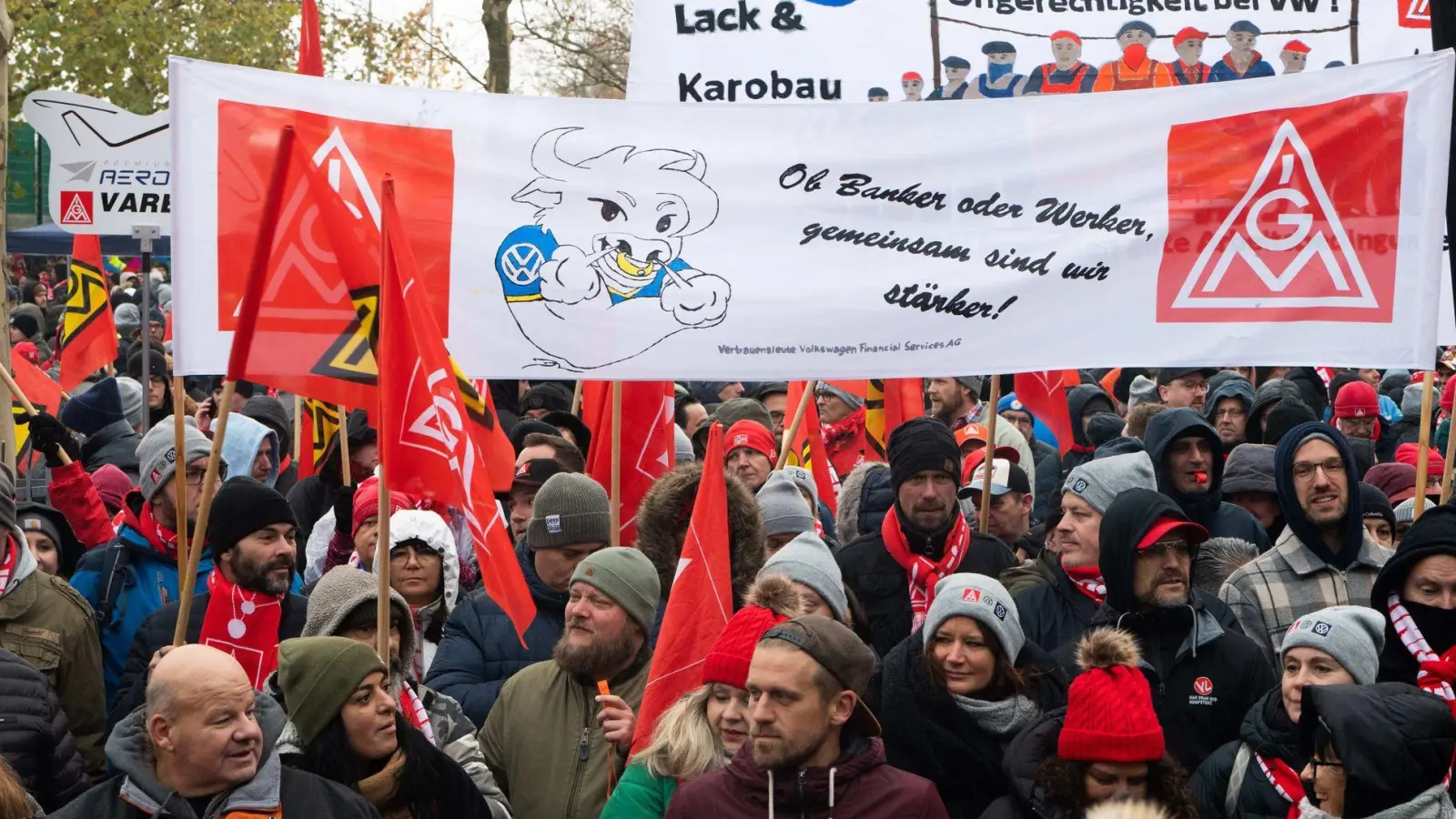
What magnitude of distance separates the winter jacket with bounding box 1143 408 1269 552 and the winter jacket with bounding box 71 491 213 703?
3.60m

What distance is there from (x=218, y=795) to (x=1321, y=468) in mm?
3857

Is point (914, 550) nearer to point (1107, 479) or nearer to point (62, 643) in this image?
point (1107, 479)

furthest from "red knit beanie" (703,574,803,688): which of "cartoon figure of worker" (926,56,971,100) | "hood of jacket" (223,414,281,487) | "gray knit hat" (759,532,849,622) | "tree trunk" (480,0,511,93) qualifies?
"tree trunk" (480,0,511,93)

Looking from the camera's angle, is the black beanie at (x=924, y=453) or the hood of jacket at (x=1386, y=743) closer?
the hood of jacket at (x=1386, y=743)

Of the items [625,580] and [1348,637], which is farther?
[625,580]

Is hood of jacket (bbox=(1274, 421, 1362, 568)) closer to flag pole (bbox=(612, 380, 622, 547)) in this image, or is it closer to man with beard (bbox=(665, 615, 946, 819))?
flag pole (bbox=(612, 380, 622, 547))

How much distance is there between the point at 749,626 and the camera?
4.69 meters

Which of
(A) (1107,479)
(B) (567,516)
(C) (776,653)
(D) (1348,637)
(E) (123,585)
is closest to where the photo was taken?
(C) (776,653)

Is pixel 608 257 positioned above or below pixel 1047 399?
above

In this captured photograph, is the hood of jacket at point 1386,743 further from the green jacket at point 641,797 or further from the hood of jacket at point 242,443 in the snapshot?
the hood of jacket at point 242,443

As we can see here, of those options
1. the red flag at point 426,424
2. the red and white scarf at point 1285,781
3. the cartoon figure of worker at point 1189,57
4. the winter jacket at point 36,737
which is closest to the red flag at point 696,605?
the red flag at point 426,424

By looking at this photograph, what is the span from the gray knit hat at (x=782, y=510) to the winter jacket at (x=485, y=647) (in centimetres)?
97

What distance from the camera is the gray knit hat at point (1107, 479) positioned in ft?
20.4

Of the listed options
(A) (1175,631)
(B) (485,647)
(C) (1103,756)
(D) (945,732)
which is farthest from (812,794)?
(B) (485,647)
